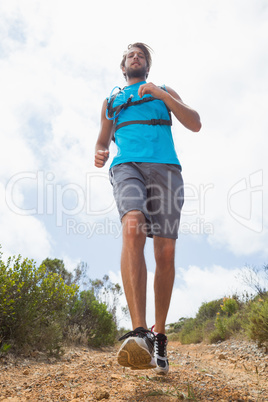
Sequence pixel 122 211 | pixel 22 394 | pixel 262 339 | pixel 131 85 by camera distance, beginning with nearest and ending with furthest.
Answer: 1. pixel 122 211
2. pixel 22 394
3. pixel 131 85
4. pixel 262 339

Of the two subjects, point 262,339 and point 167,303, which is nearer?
point 167,303

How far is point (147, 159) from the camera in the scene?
274cm

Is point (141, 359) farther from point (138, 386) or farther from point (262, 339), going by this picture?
point (262, 339)

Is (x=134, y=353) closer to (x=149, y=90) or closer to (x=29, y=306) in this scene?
(x=149, y=90)

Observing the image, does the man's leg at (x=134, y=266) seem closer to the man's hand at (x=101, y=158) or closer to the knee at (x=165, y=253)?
the knee at (x=165, y=253)

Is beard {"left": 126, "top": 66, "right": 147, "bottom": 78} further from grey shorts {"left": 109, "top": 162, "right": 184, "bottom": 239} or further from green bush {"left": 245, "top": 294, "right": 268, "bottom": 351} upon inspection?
green bush {"left": 245, "top": 294, "right": 268, "bottom": 351}

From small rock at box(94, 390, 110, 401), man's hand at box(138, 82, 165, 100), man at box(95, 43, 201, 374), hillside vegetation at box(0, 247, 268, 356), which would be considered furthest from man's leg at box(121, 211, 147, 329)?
hillside vegetation at box(0, 247, 268, 356)

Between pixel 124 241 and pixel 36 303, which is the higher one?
pixel 124 241

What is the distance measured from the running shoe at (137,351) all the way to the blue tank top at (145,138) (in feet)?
4.27

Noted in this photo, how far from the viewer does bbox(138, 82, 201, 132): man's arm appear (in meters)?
2.70

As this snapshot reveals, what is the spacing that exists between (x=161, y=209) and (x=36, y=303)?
13.0ft

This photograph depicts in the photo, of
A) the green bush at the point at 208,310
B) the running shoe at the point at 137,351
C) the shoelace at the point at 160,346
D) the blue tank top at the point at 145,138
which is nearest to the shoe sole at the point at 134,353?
the running shoe at the point at 137,351

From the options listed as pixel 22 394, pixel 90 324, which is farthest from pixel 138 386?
pixel 90 324

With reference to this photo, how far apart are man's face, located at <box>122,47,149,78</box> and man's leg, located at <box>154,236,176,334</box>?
162 centimetres
